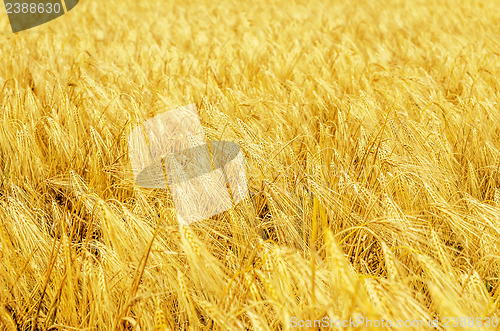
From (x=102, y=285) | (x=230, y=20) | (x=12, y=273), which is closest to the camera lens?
(x=102, y=285)

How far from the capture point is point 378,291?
101 cm

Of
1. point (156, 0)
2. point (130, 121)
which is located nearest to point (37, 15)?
point (156, 0)

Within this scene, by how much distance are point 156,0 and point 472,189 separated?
7768 mm

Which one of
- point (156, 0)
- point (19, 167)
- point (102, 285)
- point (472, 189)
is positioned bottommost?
point (472, 189)

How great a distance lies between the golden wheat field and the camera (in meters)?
1.10

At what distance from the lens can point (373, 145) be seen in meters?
1.98

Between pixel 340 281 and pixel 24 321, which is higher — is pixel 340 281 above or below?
above

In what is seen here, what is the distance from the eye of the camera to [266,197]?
1.57 m

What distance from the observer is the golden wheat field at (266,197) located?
110cm

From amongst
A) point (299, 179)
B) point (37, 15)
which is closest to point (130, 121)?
point (299, 179)

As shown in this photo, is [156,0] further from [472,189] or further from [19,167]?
[472,189]

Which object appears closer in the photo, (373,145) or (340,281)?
(340,281)

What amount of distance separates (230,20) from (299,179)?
186 inches

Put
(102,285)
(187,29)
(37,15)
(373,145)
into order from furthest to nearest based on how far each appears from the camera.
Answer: (37,15), (187,29), (373,145), (102,285)
